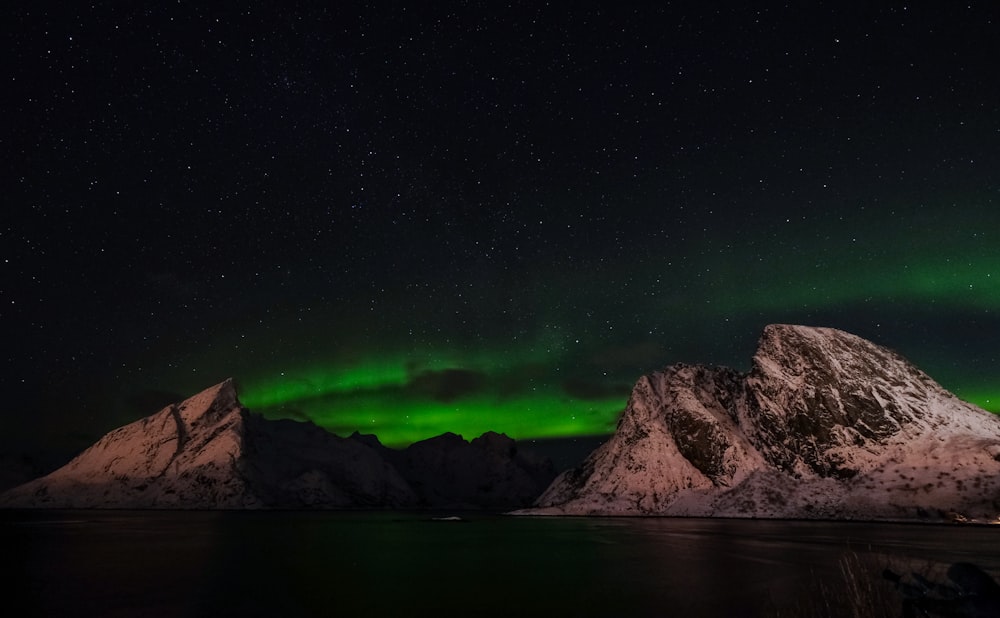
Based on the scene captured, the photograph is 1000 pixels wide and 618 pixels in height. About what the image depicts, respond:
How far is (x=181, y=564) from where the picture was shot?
5309cm

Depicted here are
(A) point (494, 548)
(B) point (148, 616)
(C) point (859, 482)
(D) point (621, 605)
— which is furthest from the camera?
(C) point (859, 482)

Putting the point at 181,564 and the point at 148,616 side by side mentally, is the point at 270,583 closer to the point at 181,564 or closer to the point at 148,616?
the point at 148,616

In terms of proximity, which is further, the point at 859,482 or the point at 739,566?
the point at 859,482

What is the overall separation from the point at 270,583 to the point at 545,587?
769 inches

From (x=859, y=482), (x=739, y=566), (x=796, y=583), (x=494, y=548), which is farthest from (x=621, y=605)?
(x=859, y=482)

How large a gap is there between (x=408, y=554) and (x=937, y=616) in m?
58.5

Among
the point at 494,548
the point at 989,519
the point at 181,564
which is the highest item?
the point at 181,564

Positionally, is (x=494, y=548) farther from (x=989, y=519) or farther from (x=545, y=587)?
(x=989, y=519)

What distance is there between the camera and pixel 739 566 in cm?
5056

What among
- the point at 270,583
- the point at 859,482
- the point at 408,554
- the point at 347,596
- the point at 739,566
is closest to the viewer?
the point at 347,596

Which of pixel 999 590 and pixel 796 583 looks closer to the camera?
pixel 999 590

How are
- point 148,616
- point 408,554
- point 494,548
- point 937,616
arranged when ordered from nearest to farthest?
point 937,616 < point 148,616 < point 408,554 < point 494,548

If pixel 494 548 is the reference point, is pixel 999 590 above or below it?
above

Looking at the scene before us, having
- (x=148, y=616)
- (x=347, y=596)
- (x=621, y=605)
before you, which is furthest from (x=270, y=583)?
(x=621, y=605)
